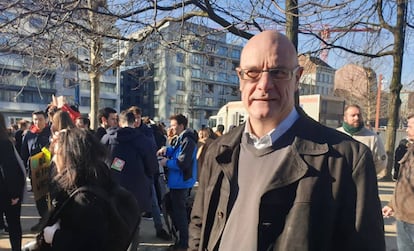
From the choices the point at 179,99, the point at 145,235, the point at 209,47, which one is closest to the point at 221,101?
the point at 179,99

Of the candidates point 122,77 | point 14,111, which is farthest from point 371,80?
point 122,77

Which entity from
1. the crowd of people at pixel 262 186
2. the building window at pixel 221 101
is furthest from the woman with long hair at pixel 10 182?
the building window at pixel 221 101

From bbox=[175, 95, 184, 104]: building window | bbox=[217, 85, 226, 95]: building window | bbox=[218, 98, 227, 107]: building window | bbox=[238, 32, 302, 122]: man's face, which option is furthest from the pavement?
bbox=[218, 98, 227, 107]: building window

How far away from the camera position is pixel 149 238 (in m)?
→ 4.91

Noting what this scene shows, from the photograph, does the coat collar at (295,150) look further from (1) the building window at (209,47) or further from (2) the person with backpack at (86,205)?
(1) the building window at (209,47)

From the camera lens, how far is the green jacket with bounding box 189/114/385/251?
1339mm

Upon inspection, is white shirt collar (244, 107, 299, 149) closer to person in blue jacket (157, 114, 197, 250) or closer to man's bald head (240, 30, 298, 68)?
man's bald head (240, 30, 298, 68)

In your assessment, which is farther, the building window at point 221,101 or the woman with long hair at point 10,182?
the building window at point 221,101

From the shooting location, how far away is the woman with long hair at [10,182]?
346 cm

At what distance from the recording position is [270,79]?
1.48 metres

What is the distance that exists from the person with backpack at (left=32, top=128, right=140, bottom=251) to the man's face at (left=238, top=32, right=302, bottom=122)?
1324 mm

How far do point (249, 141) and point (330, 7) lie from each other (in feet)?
10.1

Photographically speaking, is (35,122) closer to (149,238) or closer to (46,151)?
(46,151)

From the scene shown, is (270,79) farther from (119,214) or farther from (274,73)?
(119,214)
